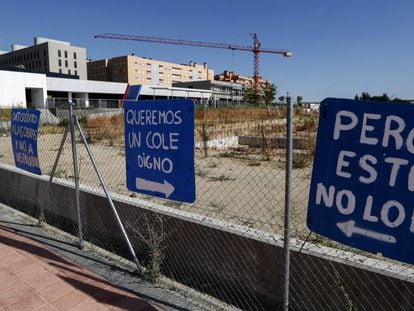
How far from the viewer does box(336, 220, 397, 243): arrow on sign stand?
2.04 metres

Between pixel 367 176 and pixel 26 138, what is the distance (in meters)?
4.74

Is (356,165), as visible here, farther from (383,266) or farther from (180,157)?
(180,157)

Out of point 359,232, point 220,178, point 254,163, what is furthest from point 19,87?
point 359,232

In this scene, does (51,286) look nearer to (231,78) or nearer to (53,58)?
(53,58)

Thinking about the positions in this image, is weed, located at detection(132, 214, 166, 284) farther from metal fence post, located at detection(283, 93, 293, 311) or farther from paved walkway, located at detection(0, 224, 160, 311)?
metal fence post, located at detection(283, 93, 293, 311)

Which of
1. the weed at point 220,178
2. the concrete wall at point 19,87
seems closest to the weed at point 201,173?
the weed at point 220,178

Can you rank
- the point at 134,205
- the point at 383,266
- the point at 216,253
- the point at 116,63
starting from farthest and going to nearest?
1. the point at 116,63
2. the point at 134,205
3. the point at 216,253
4. the point at 383,266

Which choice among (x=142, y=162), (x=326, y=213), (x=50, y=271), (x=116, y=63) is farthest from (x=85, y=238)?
(x=116, y=63)

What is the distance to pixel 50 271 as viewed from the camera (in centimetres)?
371

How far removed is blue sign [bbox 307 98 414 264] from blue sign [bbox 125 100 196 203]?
123 centimetres

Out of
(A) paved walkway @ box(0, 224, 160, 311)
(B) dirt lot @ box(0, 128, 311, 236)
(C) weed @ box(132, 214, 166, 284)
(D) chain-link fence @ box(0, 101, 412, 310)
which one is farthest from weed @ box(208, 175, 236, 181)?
(A) paved walkway @ box(0, 224, 160, 311)

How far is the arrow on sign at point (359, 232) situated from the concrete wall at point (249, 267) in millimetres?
547

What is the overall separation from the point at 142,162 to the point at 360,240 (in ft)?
6.91

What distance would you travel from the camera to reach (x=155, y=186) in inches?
135
